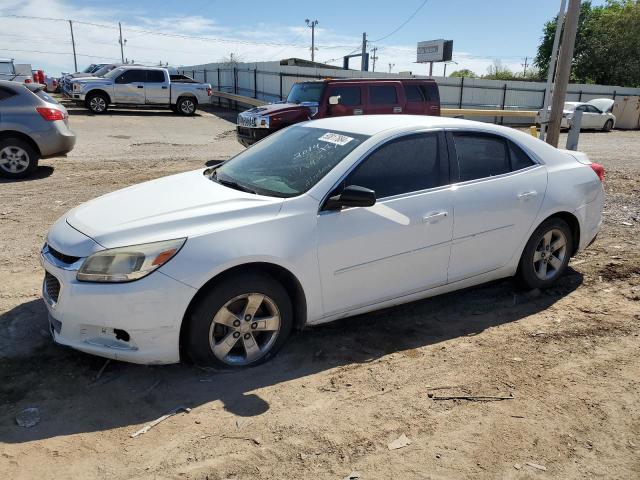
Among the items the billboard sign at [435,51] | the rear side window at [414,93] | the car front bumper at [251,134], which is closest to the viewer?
the car front bumper at [251,134]

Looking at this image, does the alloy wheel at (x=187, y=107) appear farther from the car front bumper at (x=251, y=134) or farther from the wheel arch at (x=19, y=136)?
the wheel arch at (x=19, y=136)

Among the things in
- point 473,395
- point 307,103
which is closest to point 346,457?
point 473,395

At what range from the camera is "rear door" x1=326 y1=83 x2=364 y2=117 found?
39.3 feet

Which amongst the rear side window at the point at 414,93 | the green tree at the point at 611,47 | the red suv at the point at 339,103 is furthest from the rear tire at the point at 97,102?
the green tree at the point at 611,47

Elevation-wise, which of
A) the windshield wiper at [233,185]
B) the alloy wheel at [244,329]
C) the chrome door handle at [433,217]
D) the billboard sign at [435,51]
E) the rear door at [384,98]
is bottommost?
the alloy wheel at [244,329]

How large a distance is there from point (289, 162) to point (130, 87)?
2063cm

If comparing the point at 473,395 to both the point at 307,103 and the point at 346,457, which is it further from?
the point at 307,103

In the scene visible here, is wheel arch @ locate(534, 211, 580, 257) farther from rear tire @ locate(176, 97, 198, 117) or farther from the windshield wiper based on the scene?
rear tire @ locate(176, 97, 198, 117)

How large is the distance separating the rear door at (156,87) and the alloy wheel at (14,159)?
14.5 metres

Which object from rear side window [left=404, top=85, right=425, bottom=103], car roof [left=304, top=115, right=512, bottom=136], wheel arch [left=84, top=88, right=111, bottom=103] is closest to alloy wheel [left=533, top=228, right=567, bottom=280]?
car roof [left=304, top=115, right=512, bottom=136]

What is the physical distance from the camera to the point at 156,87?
74.6 feet

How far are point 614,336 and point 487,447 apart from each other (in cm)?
196

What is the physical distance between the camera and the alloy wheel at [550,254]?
4785 mm

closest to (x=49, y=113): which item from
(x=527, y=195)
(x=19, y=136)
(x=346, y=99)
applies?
(x=19, y=136)
